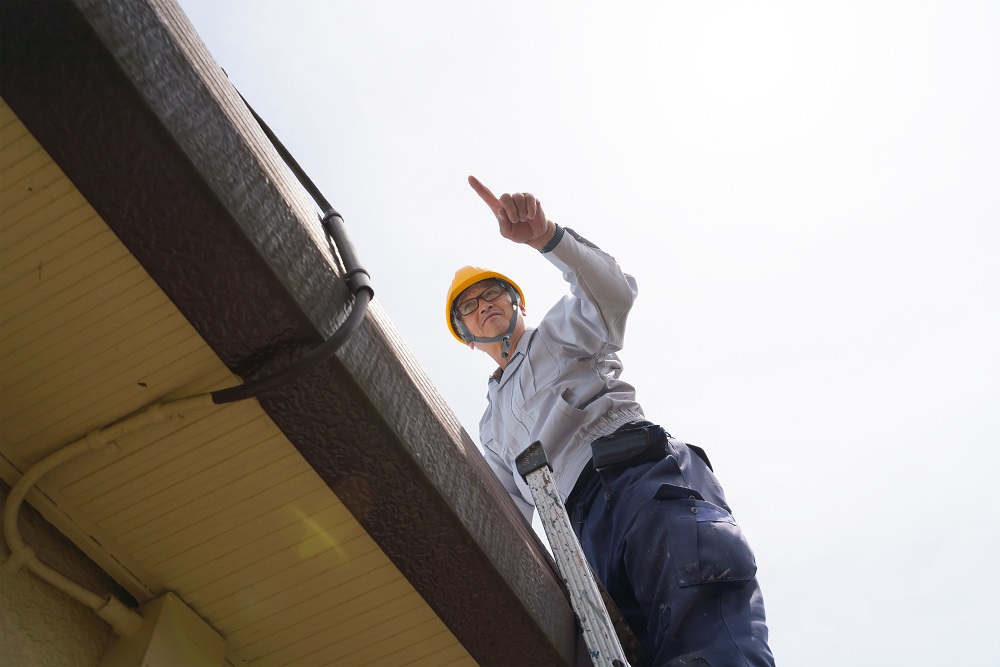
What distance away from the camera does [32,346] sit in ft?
5.82

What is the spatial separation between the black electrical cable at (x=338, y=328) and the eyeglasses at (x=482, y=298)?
220 cm

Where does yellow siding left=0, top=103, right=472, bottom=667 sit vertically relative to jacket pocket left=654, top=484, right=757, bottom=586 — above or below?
above

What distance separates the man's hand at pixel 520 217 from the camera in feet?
9.55

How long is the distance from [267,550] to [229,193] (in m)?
0.95

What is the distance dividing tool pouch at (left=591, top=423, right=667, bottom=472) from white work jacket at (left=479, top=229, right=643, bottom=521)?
219 mm

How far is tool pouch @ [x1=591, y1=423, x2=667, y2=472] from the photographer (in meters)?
2.79

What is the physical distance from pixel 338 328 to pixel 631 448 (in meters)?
1.38

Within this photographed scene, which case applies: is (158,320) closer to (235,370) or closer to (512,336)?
(235,370)

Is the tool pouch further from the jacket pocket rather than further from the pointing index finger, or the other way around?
the pointing index finger

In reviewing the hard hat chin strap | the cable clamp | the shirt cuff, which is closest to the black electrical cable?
the cable clamp

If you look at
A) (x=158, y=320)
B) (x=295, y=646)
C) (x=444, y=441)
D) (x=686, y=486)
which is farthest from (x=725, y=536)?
(x=158, y=320)

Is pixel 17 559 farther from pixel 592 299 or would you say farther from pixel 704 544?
pixel 592 299

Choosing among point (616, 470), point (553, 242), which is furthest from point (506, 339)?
point (616, 470)

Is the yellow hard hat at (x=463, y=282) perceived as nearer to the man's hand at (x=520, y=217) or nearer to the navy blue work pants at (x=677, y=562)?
the man's hand at (x=520, y=217)
